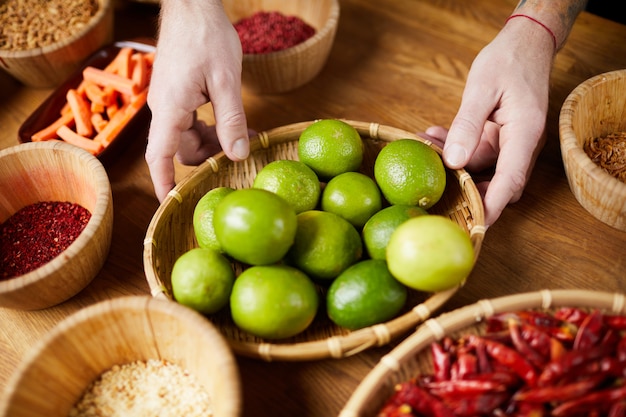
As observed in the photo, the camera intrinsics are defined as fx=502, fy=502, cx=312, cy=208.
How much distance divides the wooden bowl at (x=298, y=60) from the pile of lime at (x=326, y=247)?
0.42 metres

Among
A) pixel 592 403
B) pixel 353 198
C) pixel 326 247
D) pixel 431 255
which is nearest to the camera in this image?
pixel 592 403

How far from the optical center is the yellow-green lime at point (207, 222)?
1131 millimetres

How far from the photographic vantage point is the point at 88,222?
1174 millimetres

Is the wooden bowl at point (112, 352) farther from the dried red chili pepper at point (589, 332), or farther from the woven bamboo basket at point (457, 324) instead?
the dried red chili pepper at point (589, 332)

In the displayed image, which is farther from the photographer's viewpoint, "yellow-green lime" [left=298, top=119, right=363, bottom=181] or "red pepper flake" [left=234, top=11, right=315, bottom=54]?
"red pepper flake" [left=234, top=11, right=315, bottom=54]

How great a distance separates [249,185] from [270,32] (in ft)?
2.13

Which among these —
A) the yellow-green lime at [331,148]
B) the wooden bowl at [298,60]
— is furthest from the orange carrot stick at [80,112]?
the yellow-green lime at [331,148]

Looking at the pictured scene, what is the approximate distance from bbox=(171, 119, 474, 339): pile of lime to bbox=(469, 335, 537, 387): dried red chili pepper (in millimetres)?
138

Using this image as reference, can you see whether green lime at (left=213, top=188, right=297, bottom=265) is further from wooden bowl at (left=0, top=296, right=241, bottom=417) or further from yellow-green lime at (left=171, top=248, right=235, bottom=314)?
wooden bowl at (left=0, top=296, right=241, bottom=417)

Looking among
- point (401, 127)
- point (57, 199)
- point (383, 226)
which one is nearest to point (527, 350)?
point (383, 226)

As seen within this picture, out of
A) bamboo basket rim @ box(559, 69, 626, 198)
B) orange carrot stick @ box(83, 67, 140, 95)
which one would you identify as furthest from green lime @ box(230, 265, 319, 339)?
orange carrot stick @ box(83, 67, 140, 95)

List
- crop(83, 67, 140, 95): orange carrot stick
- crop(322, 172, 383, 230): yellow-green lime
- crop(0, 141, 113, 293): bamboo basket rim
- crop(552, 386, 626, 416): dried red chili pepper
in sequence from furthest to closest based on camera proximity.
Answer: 1. crop(83, 67, 140, 95): orange carrot stick
2. crop(322, 172, 383, 230): yellow-green lime
3. crop(0, 141, 113, 293): bamboo basket rim
4. crop(552, 386, 626, 416): dried red chili pepper

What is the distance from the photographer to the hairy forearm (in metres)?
1.35

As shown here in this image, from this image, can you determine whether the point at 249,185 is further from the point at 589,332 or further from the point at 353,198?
the point at 589,332
